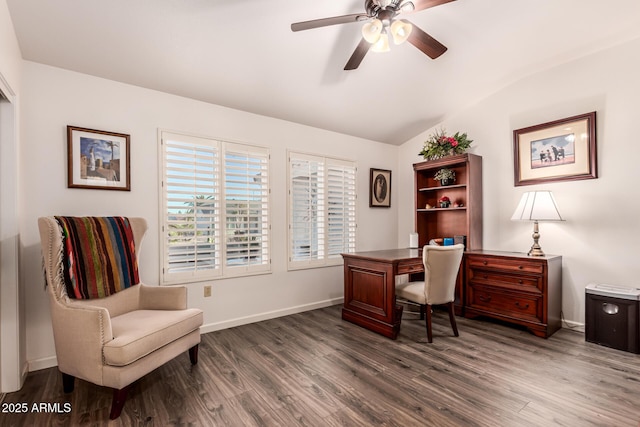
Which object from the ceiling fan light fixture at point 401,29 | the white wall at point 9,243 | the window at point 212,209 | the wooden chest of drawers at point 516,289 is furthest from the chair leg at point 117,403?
the wooden chest of drawers at point 516,289

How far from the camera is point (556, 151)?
134 inches

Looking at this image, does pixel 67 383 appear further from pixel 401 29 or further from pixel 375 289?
pixel 401 29

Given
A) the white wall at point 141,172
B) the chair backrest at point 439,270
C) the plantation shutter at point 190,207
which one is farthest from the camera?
the plantation shutter at point 190,207

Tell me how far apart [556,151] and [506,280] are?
1.53 meters

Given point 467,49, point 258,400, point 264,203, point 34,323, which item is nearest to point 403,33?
point 467,49

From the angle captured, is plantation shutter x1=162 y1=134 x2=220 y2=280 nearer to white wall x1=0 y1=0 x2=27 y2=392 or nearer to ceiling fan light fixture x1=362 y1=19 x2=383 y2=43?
white wall x1=0 y1=0 x2=27 y2=392

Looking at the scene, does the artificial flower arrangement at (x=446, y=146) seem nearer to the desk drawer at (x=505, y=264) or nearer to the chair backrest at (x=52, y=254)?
the desk drawer at (x=505, y=264)

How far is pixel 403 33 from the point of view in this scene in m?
2.02

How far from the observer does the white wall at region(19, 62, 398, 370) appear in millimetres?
2438

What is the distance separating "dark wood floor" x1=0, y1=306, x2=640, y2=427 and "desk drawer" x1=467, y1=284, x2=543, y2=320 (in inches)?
9.9

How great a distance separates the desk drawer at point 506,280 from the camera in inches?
124

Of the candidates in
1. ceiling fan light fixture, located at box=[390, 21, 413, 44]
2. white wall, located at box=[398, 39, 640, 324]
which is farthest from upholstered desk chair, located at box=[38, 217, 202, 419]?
white wall, located at box=[398, 39, 640, 324]

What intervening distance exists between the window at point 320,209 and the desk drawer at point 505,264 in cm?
160

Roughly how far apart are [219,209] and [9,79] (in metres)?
1.80
